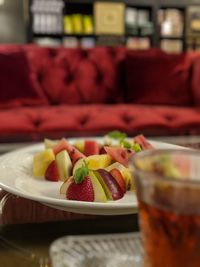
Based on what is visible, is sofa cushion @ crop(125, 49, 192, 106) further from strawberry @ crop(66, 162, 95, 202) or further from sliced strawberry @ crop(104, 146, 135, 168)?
strawberry @ crop(66, 162, 95, 202)

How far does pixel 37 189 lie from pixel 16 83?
1.93 metres

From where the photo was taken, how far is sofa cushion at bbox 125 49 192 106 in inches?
111

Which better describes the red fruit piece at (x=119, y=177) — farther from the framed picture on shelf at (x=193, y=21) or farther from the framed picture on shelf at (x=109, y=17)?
the framed picture on shelf at (x=193, y=21)

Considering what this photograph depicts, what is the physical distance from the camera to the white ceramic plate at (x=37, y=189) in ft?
2.14

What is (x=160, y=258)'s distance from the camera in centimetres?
41

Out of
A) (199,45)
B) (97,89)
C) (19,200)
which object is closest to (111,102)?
(97,89)

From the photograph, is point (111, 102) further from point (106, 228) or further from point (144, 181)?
point (144, 181)

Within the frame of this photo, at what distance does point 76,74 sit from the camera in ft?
9.39

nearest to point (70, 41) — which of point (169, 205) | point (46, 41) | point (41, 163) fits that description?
point (46, 41)

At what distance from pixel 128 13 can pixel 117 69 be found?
2.89 m

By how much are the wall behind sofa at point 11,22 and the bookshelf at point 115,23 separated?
1.06 feet

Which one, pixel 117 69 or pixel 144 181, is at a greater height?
pixel 144 181

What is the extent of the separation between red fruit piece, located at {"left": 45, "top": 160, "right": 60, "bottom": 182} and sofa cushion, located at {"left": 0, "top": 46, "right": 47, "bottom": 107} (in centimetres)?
179

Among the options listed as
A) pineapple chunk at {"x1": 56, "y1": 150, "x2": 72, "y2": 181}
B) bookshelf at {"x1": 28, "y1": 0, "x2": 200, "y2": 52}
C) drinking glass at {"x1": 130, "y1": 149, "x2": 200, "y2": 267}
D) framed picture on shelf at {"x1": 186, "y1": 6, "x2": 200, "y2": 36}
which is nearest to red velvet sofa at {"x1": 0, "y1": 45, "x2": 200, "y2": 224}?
pineapple chunk at {"x1": 56, "y1": 150, "x2": 72, "y2": 181}
